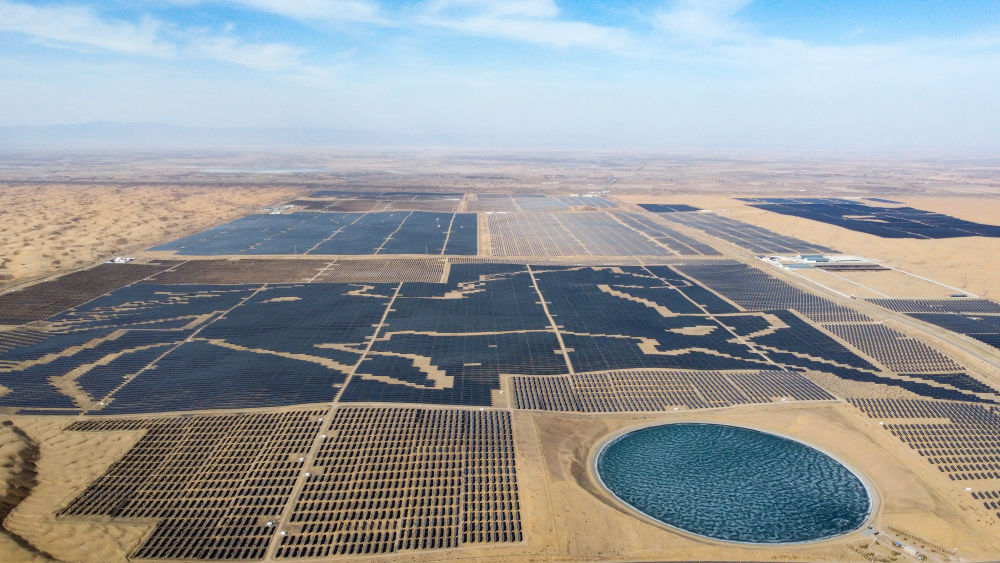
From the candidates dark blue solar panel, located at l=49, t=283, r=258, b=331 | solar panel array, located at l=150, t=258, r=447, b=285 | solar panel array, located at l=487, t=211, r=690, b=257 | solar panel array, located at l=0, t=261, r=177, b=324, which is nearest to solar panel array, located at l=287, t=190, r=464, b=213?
solar panel array, located at l=487, t=211, r=690, b=257

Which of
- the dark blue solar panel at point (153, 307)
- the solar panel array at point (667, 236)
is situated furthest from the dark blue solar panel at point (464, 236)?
the solar panel array at point (667, 236)

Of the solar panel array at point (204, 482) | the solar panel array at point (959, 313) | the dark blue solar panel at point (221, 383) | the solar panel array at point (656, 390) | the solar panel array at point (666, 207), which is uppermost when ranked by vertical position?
the solar panel array at point (666, 207)

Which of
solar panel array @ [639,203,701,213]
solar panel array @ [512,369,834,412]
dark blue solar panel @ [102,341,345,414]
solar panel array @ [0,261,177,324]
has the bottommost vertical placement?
solar panel array @ [512,369,834,412]

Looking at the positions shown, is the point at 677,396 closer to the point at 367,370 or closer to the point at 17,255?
the point at 367,370

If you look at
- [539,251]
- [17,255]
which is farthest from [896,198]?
[17,255]

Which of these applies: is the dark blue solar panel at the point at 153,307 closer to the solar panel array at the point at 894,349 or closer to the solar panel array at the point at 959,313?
the solar panel array at the point at 894,349

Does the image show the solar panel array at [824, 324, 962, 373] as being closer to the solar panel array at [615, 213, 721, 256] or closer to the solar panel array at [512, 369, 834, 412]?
the solar panel array at [512, 369, 834, 412]
